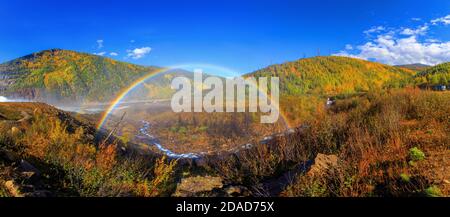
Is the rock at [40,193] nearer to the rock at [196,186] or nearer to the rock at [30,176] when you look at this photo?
the rock at [30,176]

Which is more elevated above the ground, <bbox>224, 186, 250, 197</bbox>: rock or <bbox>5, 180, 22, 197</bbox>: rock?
<bbox>5, 180, 22, 197</bbox>: rock

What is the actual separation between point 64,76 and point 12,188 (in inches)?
3896

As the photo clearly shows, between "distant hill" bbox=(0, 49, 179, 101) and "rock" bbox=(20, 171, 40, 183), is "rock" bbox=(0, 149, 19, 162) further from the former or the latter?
"distant hill" bbox=(0, 49, 179, 101)

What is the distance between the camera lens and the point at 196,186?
8.45 metres

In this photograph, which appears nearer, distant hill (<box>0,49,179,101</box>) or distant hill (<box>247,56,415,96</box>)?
distant hill (<box>247,56,415,96</box>)

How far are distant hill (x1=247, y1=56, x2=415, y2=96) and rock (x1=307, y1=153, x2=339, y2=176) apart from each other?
45.4 meters

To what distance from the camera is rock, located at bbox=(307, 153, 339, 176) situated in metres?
6.74

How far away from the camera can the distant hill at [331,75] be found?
54.6 m

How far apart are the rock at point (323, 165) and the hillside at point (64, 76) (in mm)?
78521

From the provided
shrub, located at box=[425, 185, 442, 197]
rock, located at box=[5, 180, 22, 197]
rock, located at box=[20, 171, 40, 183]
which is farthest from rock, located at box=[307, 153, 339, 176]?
→ rock, located at box=[20, 171, 40, 183]

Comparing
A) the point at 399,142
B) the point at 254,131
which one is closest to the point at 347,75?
the point at 254,131
